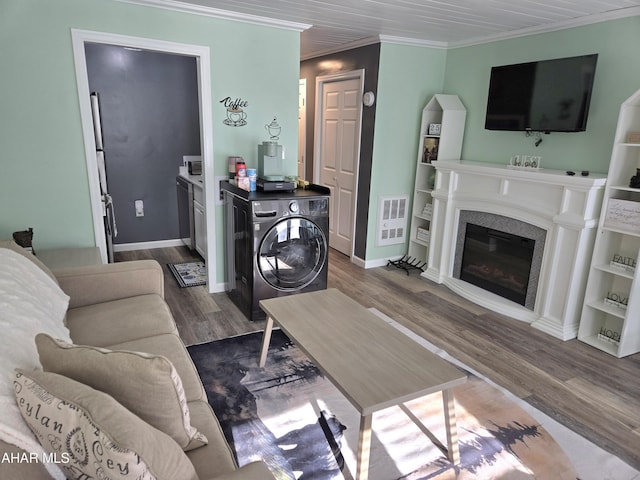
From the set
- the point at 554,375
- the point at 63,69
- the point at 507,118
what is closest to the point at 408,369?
the point at 554,375

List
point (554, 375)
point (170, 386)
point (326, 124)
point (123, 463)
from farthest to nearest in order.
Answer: point (326, 124)
point (554, 375)
point (170, 386)
point (123, 463)

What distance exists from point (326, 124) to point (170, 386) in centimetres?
446

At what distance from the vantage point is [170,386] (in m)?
1.17

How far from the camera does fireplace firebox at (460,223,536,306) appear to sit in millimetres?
3627

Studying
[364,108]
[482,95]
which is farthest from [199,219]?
[482,95]

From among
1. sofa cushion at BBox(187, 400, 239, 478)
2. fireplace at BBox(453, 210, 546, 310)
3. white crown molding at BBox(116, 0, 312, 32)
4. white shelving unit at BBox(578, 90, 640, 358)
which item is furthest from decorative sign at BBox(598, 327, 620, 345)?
white crown molding at BBox(116, 0, 312, 32)

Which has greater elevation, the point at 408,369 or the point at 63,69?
the point at 63,69

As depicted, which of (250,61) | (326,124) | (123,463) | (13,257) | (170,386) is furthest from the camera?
(326,124)

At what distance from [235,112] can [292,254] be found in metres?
1.31

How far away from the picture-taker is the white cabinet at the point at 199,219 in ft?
13.6

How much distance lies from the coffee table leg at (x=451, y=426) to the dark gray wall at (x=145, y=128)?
4.13m

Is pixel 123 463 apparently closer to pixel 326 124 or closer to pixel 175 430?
pixel 175 430

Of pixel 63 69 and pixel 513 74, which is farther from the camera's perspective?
pixel 513 74

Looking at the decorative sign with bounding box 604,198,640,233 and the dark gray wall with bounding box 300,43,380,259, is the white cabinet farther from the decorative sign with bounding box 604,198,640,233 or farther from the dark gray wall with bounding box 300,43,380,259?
the decorative sign with bounding box 604,198,640,233
